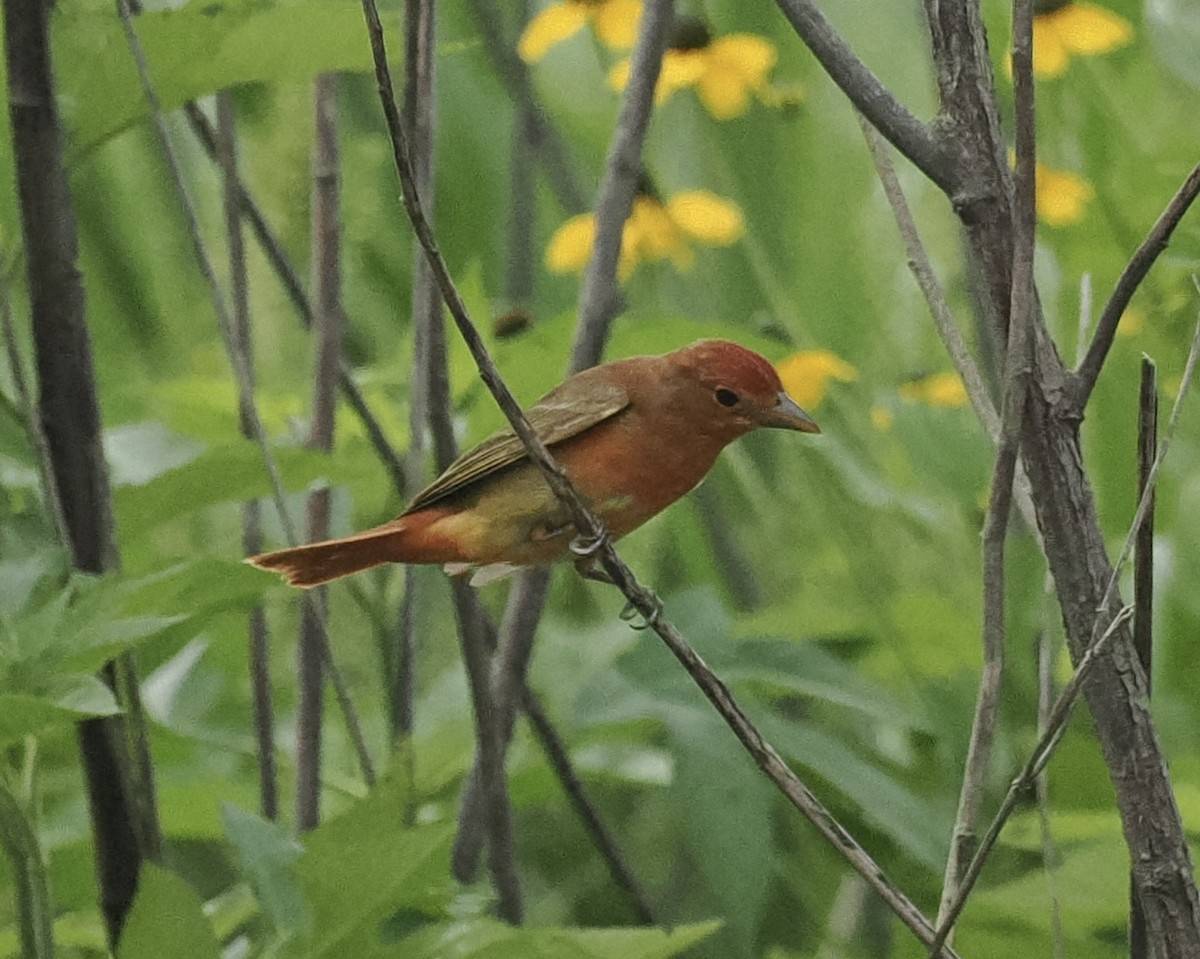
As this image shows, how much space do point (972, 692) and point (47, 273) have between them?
3.12 ft

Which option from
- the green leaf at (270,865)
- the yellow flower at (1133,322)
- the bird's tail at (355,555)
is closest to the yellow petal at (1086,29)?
the yellow flower at (1133,322)

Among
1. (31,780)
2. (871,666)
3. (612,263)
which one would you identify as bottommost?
(871,666)

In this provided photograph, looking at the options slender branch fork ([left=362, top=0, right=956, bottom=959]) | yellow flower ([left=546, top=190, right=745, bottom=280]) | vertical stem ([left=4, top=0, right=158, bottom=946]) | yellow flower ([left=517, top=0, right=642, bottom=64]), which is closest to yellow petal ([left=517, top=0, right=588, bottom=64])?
yellow flower ([left=517, top=0, right=642, bottom=64])

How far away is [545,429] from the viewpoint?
1.23m

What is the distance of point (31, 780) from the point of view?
0.99 metres

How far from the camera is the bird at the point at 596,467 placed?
1.21m

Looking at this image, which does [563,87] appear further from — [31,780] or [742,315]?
[31,780]

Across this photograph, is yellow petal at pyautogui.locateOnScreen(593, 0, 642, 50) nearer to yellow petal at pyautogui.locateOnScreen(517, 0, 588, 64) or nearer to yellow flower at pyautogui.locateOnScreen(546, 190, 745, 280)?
yellow petal at pyautogui.locateOnScreen(517, 0, 588, 64)

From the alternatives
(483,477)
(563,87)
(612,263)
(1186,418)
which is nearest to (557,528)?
(483,477)

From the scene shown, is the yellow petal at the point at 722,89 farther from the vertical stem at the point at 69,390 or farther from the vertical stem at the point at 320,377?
the vertical stem at the point at 69,390

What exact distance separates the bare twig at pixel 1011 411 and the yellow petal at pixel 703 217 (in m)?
1.24

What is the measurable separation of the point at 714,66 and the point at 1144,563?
4.01 feet

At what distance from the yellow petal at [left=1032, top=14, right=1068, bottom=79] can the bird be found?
80cm

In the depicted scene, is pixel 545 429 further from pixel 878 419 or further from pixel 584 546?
pixel 878 419
